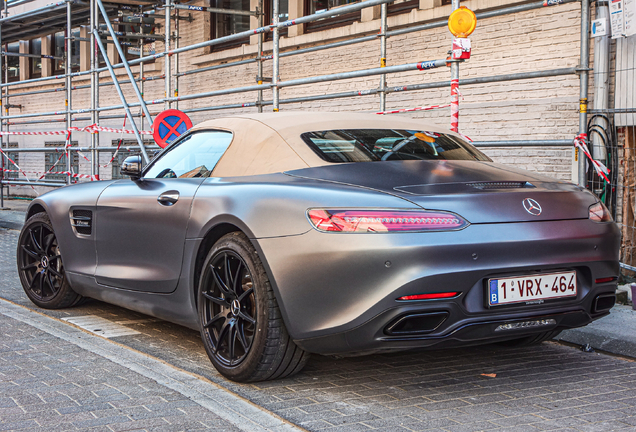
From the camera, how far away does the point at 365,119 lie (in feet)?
15.3

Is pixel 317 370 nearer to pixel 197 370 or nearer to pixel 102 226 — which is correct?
pixel 197 370

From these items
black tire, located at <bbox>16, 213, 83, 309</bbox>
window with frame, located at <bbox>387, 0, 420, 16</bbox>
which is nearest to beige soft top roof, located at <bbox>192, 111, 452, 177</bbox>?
black tire, located at <bbox>16, 213, 83, 309</bbox>

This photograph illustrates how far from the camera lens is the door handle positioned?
4.58m

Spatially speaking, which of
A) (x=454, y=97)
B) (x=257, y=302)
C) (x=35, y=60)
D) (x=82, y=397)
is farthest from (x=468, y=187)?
(x=35, y=60)

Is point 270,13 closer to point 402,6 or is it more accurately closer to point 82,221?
point 402,6

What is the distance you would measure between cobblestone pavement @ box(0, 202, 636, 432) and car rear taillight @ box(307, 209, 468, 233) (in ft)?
2.65

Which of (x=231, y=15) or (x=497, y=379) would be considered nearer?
(x=497, y=379)

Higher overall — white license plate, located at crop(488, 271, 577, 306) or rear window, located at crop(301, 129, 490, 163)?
rear window, located at crop(301, 129, 490, 163)

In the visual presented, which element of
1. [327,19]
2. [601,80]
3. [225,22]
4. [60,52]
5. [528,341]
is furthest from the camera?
[60,52]

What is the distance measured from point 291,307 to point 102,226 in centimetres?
207

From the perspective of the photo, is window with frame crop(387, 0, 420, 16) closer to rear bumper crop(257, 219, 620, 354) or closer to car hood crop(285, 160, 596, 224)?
car hood crop(285, 160, 596, 224)

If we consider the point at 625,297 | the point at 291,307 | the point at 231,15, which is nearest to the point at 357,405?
the point at 291,307

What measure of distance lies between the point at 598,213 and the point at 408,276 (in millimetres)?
1182

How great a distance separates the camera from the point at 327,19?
40.6ft
